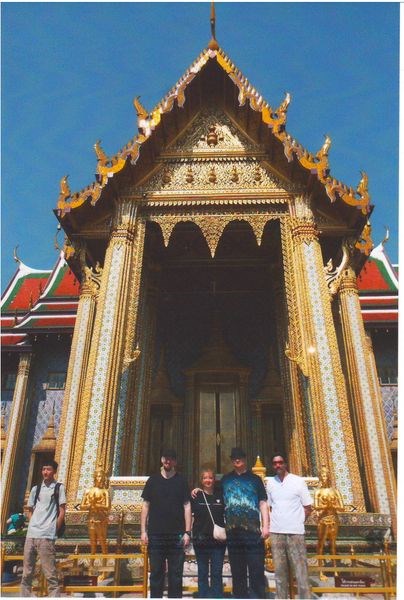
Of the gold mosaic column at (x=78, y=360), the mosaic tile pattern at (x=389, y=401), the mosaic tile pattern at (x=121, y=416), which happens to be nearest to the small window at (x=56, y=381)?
the gold mosaic column at (x=78, y=360)

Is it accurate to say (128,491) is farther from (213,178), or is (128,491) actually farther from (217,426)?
(213,178)

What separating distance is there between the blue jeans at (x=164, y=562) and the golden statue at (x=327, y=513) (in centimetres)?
247

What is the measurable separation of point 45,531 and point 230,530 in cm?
145

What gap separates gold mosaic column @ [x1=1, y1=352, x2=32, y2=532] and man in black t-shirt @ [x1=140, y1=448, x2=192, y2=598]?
8.38 m

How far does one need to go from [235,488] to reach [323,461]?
2.91 meters

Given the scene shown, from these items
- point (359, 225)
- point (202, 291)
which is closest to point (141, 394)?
point (202, 291)

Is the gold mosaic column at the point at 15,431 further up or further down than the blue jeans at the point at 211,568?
further up

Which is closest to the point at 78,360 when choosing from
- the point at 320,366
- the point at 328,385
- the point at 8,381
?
the point at 320,366

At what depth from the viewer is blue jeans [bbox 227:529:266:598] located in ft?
11.6

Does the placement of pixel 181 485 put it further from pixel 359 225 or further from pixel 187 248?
pixel 187 248

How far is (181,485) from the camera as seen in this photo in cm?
370

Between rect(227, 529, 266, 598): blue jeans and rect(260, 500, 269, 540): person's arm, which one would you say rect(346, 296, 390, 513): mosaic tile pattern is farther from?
rect(227, 529, 266, 598): blue jeans

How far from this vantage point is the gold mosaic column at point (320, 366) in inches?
247

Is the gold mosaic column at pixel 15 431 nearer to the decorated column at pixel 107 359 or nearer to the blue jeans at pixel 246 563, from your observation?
the decorated column at pixel 107 359
